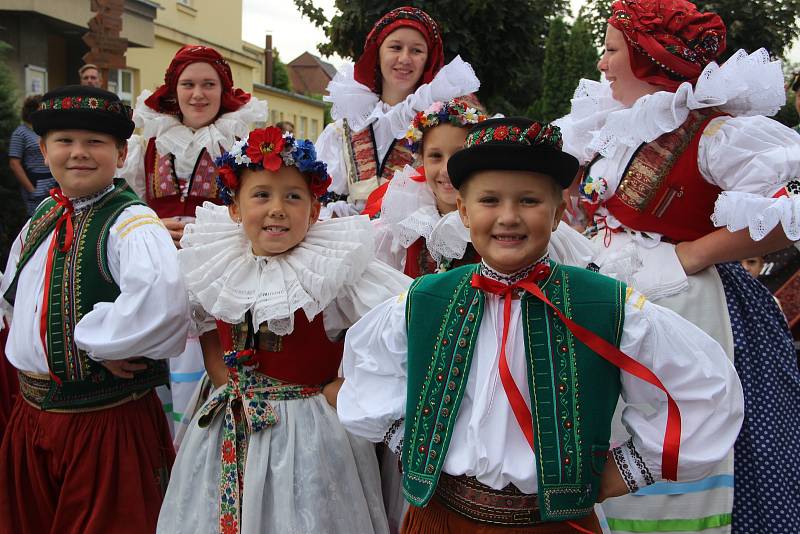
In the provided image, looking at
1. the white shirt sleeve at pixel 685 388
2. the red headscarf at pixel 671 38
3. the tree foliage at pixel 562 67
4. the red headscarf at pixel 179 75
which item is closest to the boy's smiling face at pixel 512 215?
the white shirt sleeve at pixel 685 388

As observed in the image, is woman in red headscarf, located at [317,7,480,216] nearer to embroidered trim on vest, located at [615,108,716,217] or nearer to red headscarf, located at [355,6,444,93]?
red headscarf, located at [355,6,444,93]

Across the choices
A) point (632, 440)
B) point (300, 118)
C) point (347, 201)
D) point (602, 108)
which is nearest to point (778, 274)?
point (602, 108)

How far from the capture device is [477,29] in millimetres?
8148

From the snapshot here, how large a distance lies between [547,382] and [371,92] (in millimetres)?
2638

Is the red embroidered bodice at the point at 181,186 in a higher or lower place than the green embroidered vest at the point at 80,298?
higher

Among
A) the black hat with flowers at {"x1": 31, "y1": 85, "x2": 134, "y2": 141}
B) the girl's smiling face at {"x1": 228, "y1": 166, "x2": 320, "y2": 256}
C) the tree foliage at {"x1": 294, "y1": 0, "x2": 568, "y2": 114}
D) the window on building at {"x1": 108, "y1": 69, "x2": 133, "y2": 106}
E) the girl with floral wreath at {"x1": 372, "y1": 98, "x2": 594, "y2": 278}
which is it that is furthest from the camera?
the window on building at {"x1": 108, "y1": 69, "x2": 133, "y2": 106}

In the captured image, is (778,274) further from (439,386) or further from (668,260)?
(439,386)

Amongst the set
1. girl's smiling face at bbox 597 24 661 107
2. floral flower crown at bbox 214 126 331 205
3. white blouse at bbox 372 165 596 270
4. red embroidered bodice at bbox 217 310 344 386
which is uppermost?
girl's smiling face at bbox 597 24 661 107

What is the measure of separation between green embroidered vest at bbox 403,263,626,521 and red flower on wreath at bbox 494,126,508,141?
0.37m

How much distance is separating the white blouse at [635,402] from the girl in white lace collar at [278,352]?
0.48 meters

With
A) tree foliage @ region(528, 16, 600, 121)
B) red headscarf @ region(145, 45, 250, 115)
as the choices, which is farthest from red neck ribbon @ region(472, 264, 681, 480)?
tree foliage @ region(528, 16, 600, 121)

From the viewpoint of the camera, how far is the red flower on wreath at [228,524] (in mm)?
2615

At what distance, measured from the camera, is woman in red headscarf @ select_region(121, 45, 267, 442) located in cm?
438

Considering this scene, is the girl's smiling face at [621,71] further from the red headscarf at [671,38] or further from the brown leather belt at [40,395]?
the brown leather belt at [40,395]
